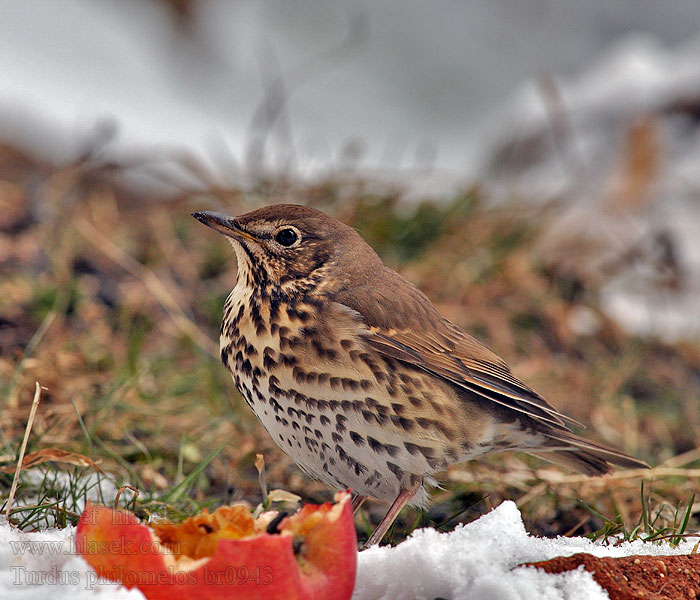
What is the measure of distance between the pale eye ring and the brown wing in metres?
0.22

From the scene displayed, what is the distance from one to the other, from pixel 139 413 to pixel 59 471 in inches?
22.5

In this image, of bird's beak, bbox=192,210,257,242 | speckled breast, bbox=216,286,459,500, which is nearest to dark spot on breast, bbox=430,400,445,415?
speckled breast, bbox=216,286,459,500

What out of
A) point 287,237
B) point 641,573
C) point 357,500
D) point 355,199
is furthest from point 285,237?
point 355,199

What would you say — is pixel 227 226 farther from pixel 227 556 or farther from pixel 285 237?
pixel 227 556

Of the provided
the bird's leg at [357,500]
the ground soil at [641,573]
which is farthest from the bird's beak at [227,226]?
the ground soil at [641,573]

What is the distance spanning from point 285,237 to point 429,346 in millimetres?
512

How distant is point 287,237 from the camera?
2361 mm

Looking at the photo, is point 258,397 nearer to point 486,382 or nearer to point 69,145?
point 486,382

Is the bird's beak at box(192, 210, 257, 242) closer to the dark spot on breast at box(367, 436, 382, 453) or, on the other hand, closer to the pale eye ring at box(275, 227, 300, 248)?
the pale eye ring at box(275, 227, 300, 248)

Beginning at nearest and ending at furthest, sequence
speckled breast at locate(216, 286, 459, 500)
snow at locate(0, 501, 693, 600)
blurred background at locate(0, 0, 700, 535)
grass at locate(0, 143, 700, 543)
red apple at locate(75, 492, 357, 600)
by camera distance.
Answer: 1. red apple at locate(75, 492, 357, 600)
2. snow at locate(0, 501, 693, 600)
3. speckled breast at locate(216, 286, 459, 500)
4. grass at locate(0, 143, 700, 543)
5. blurred background at locate(0, 0, 700, 535)

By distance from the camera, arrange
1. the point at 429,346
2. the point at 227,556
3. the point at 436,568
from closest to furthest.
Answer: the point at 227,556 → the point at 436,568 → the point at 429,346

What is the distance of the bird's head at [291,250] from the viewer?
2.32m

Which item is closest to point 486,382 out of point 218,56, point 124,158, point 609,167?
point 124,158

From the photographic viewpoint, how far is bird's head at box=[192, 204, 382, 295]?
2322 millimetres
